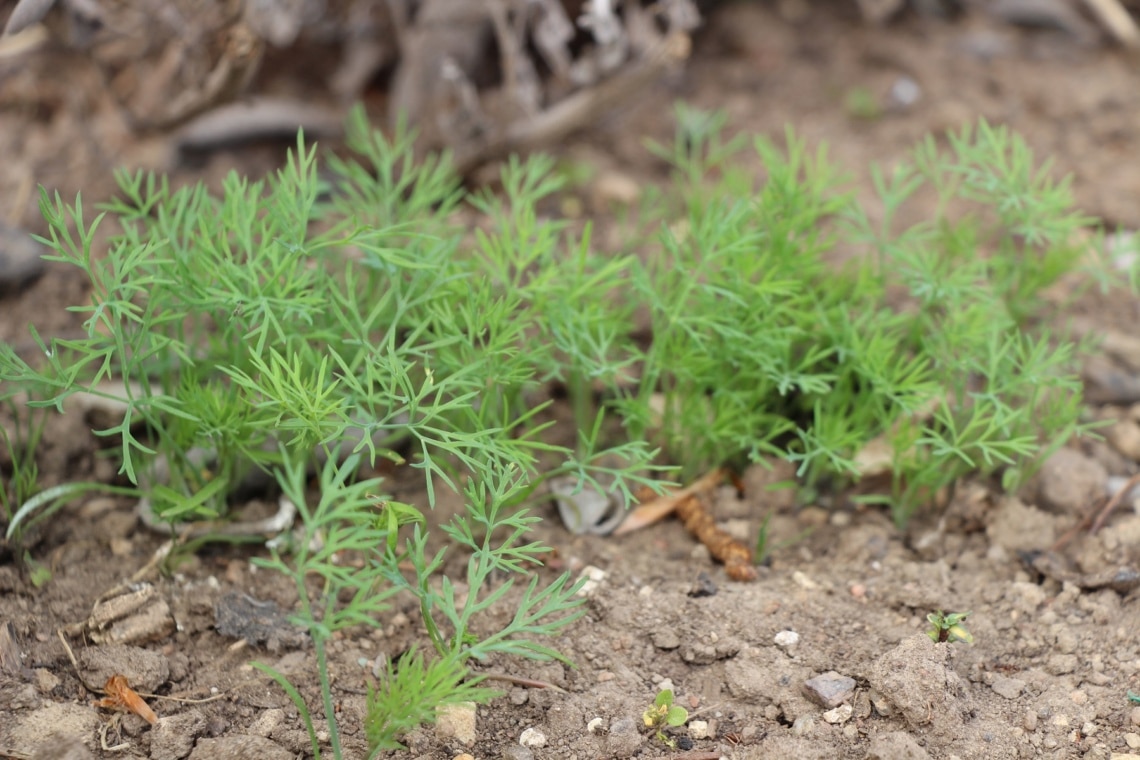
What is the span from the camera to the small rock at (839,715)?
6.49 feet

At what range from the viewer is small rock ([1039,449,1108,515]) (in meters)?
2.55

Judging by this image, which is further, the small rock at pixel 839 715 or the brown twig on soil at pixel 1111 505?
the brown twig on soil at pixel 1111 505

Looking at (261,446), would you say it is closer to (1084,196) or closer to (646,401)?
(646,401)

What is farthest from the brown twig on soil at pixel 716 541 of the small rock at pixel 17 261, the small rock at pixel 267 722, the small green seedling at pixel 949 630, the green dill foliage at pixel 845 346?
the small rock at pixel 17 261

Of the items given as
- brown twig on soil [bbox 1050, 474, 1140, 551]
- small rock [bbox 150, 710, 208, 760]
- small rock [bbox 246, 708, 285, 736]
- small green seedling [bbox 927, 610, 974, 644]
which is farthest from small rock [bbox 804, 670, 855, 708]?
small rock [bbox 150, 710, 208, 760]

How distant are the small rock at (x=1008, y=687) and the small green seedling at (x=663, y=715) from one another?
597mm

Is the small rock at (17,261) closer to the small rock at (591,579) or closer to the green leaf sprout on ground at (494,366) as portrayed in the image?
the green leaf sprout on ground at (494,366)

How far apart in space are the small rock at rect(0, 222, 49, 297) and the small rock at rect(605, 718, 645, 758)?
194 cm

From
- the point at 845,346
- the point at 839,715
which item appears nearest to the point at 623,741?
the point at 839,715

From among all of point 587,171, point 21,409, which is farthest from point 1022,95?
point 21,409

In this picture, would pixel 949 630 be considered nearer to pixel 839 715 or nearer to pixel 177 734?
pixel 839 715

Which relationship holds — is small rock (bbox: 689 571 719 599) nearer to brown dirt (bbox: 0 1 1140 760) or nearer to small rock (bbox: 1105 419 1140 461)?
brown dirt (bbox: 0 1 1140 760)

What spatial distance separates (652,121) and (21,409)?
223 cm

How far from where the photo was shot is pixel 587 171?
3.55 meters
